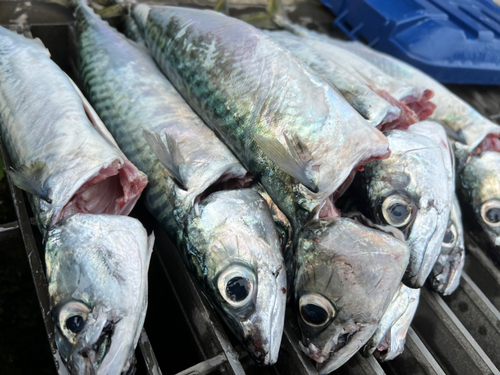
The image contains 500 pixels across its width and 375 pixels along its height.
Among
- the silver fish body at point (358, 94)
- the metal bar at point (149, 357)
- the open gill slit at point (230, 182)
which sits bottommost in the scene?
the metal bar at point (149, 357)

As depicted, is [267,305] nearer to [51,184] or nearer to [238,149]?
[238,149]

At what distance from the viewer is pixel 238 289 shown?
1.58 meters

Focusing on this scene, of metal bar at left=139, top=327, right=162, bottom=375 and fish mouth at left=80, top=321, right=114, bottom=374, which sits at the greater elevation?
fish mouth at left=80, top=321, right=114, bottom=374

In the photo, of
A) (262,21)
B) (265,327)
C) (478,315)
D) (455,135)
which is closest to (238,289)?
(265,327)

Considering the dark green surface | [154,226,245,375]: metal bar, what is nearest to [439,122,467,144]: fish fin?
[154,226,245,375]: metal bar

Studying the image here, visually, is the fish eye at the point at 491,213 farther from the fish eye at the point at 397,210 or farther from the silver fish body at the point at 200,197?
the silver fish body at the point at 200,197

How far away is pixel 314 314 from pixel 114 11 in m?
3.03

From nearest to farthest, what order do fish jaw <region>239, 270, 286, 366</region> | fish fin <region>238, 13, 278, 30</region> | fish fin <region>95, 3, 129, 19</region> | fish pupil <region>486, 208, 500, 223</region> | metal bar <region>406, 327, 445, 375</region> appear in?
fish jaw <region>239, 270, 286, 366</region> < metal bar <region>406, 327, 445, 375</region> < fish pupil <region>486, 208, 500, 223</region> < fish fin <region>95, 3, 129, 19</region> < fish fin <region>238, 13, 278, 30</region>

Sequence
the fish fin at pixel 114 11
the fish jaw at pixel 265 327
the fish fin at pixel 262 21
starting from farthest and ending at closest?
the fish fin at pixel 262 21 < the fish fin at pixel 114 11 < the fish jaw at pixel 265 327

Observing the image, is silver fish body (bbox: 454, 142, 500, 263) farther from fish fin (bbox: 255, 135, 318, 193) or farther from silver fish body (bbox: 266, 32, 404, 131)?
fish fin (bbox: 255, 135, 318, 193)

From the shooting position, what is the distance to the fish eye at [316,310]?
1.57m

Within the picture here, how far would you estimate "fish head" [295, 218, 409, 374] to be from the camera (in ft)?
5.11

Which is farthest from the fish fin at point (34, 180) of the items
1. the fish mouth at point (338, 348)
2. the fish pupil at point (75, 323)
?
the fish mouth at point (338, 348)

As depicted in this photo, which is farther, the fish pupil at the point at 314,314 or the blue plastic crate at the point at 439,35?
the blue plastic crate at the point at 439,35
